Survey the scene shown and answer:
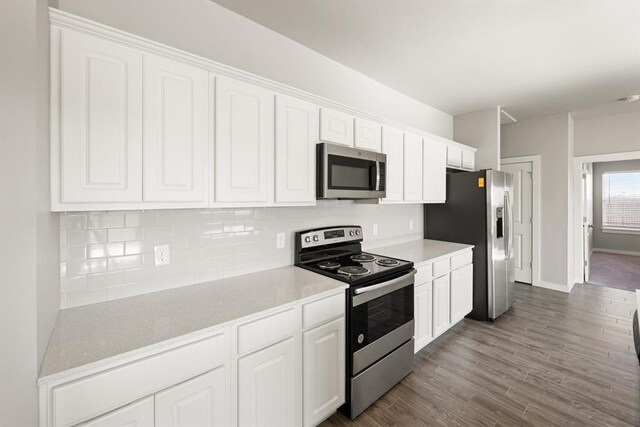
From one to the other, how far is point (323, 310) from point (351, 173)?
1106 millimetres

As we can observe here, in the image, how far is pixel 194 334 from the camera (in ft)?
3.92

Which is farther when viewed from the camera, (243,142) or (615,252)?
(615,252)

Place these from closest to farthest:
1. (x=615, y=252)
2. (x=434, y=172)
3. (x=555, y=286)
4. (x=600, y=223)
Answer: (x=434, y=172) → (x=555, y=286) → (x=615, y=252) → (x=600, y=223)

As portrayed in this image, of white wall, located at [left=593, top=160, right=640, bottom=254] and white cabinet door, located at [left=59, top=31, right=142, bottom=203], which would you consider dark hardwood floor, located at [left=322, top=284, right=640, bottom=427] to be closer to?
white cabinet door, located at [left=59, top=31, right=142, bottom=203]

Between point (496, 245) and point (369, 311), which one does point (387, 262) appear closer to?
point (369, 311)

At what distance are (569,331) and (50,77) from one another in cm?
466

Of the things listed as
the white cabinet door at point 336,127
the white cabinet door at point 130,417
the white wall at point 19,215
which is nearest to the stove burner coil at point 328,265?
the white cabinet door at point 336,127

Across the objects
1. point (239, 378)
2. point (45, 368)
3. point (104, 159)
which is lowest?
point (239, 378)

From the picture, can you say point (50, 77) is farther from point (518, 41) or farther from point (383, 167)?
point (518, 41)

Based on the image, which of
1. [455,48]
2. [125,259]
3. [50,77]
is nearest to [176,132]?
[50,77]

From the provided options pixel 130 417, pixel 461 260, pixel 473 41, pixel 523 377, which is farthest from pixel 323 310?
pixel 473 41

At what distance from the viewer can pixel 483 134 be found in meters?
4.12

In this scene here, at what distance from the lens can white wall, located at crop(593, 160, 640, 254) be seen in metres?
7.02

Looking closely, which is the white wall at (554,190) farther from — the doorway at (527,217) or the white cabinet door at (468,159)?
the white cabinet door at (468,159)
